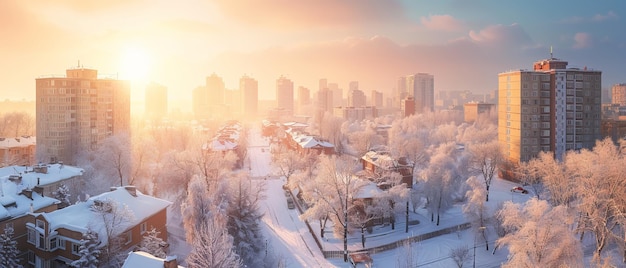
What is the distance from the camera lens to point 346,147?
7556cm

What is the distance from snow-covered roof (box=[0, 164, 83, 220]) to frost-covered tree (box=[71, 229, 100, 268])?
6188 mm

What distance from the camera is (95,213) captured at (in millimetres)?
23891

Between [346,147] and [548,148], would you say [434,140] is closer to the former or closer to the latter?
[346,147]

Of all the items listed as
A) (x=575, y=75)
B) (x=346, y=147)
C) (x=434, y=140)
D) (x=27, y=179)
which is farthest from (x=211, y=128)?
(x=575, y=75)

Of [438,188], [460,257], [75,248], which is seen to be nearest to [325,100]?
[438,188]

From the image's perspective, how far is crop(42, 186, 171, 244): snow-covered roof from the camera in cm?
2263

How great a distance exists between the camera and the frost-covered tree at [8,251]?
21.6 meters

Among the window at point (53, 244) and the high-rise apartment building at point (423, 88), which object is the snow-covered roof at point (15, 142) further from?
the high-rise apartment building at point (423, 88)

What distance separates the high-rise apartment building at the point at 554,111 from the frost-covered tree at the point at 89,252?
148ft

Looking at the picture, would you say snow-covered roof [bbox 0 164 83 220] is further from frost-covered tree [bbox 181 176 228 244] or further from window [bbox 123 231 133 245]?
frost-covered tree [bbox 181 176 228 244]

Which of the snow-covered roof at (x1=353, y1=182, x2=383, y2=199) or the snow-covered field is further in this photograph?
the snow-covered roof at (x1=353, y1=182, x2=383, y2=199)

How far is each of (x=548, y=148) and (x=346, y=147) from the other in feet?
112

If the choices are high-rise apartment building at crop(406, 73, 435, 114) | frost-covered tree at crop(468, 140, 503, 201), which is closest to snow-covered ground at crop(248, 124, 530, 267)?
frost-covered tree at crop(468, 140, 503, 201)

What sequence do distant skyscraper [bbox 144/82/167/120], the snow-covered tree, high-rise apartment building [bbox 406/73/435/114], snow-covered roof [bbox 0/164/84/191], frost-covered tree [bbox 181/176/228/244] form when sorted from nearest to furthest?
the snow-covered tree, frost-covered tree [bbox 181/176/228/244], snow-covered roof [bbox 0/164/84/191], high-rise apartment building [bbox 406/73/435/114], distant skyscraper [bbox 144/82/167/120]
